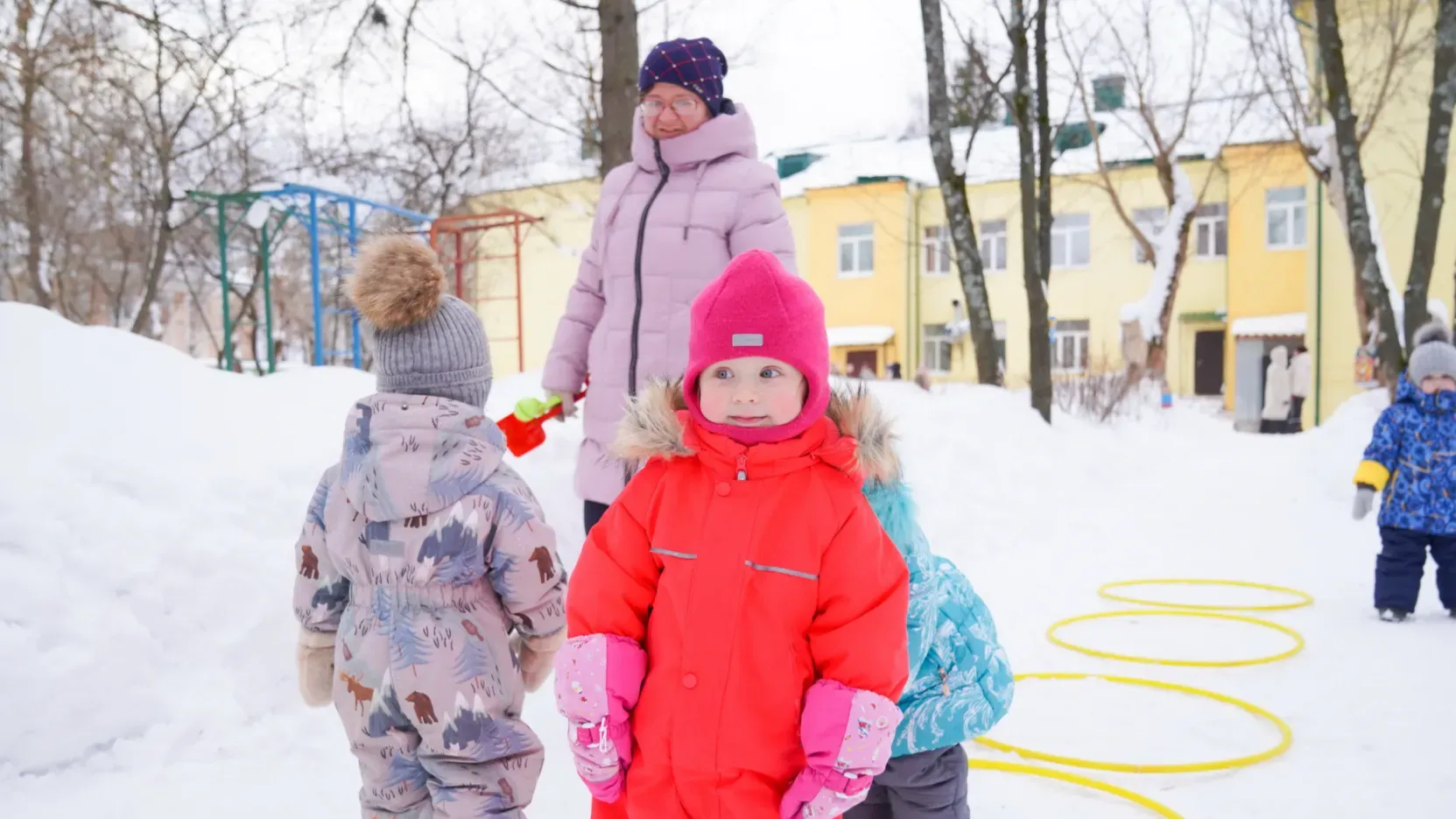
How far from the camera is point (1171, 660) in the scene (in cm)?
469

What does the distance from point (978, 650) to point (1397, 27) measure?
18569mm

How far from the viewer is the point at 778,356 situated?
74.7 inches

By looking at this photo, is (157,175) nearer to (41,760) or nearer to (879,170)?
(41,760)

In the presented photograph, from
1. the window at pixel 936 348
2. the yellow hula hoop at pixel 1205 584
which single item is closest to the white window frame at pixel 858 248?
the window at pixel 936 348

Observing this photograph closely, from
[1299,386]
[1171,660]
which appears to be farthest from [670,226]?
[1299,386]

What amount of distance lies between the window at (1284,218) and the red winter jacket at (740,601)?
2963cm

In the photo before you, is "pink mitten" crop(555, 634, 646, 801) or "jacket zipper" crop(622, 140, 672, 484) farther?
"jacket zipper" crop(622, 140, 672, 484)

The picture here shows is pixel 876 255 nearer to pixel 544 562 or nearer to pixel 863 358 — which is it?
pixel 863 358

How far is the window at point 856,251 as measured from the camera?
31.0 metres

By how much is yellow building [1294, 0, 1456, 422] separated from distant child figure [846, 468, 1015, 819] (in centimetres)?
1741

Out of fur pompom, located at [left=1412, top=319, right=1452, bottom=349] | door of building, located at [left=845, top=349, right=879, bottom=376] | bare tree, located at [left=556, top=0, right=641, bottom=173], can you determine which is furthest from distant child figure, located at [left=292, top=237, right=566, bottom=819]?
door of building, located at [left=845, top=349, right=879, bottom=376]

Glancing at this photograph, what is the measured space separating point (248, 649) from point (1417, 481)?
5609 mm

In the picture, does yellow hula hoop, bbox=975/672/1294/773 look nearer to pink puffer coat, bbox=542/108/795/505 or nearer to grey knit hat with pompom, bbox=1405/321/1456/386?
pink puffer coat, bbox=542/108/795/505

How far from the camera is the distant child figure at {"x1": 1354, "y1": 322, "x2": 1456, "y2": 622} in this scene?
531 centimetres
